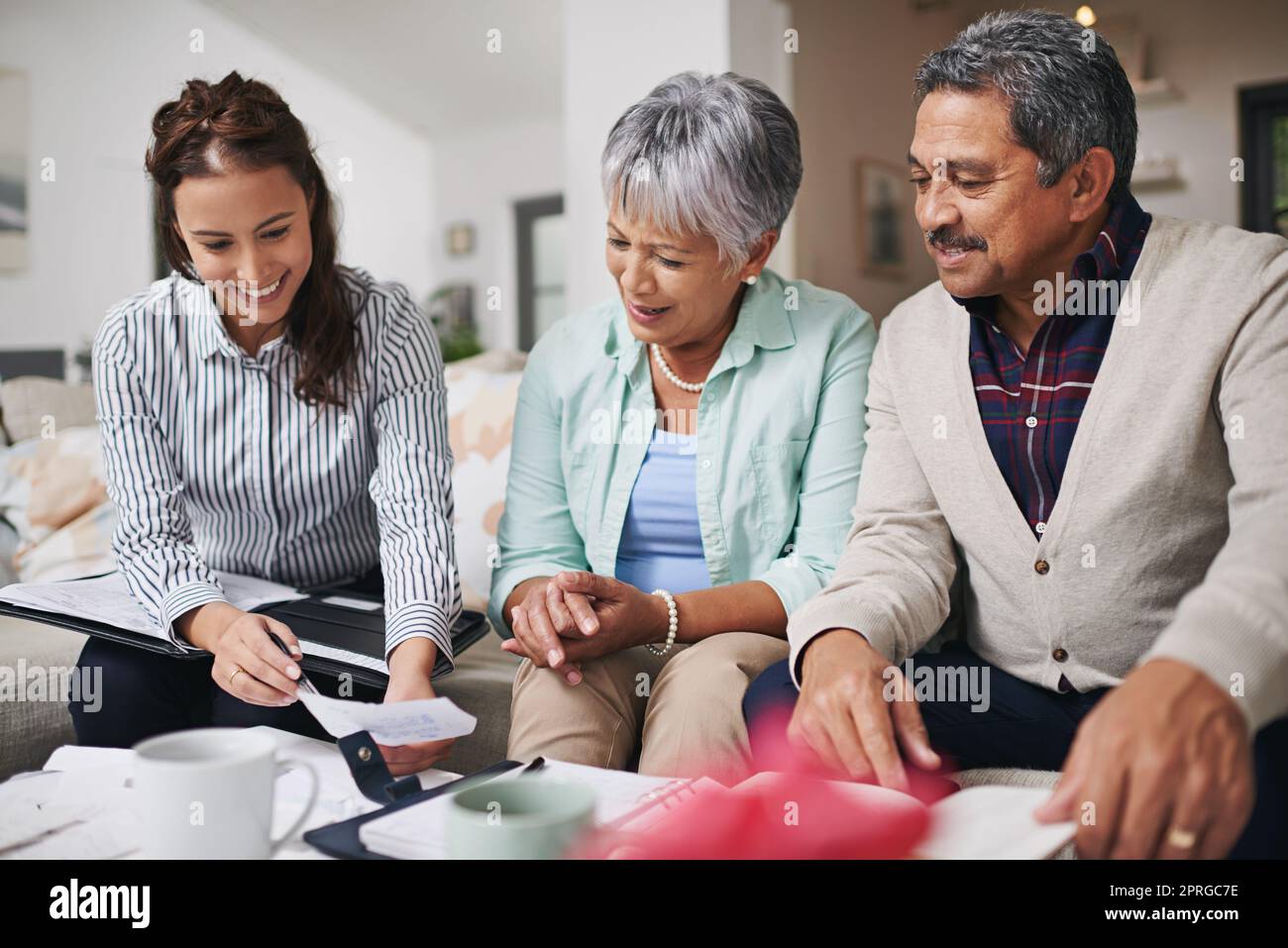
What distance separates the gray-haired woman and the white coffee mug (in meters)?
0.52

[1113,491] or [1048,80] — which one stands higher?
[1048,80]

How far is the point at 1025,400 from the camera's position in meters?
1.28

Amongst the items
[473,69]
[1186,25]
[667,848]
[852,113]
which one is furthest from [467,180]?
[667,848]

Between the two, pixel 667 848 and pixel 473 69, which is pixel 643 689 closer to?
pixel 667 848

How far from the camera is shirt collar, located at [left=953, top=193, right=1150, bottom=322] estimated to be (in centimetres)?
123

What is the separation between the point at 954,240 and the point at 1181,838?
2.34 ft

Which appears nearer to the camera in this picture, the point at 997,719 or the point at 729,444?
the point at 997,719

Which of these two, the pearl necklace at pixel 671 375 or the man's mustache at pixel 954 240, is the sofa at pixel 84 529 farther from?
the man's mustache at pixel 954 240

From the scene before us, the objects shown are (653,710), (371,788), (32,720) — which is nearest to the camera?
(371,788)

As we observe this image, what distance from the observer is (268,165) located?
1410 millimetres

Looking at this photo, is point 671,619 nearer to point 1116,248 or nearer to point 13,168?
point 1116,248

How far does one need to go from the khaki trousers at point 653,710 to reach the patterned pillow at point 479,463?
65 cm

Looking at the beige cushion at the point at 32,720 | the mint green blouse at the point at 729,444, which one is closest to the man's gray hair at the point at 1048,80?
the mint green blouse at the point at 729,444

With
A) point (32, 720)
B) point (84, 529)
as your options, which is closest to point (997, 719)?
point (32, 720)
